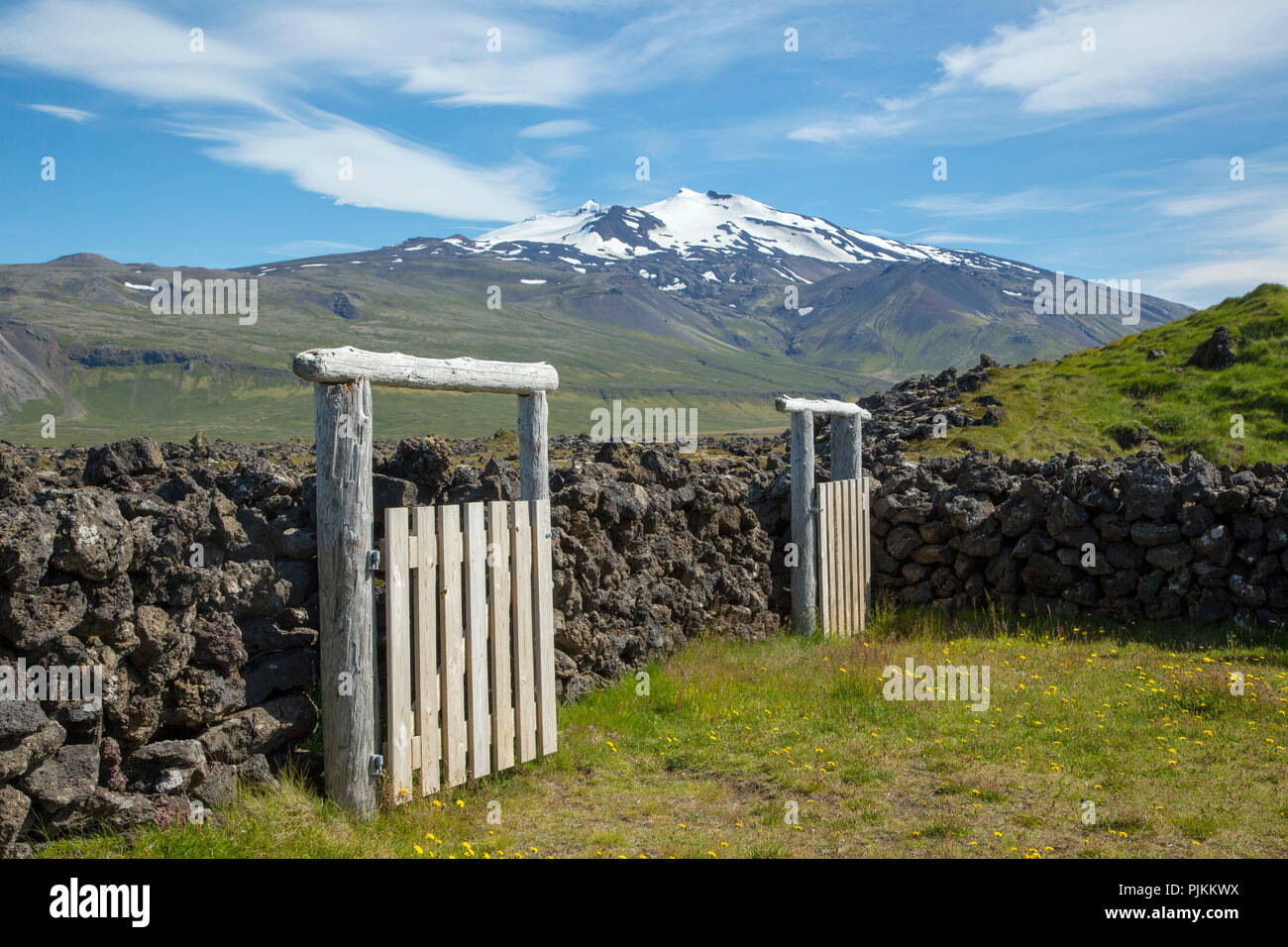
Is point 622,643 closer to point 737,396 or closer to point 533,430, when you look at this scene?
point 533,430

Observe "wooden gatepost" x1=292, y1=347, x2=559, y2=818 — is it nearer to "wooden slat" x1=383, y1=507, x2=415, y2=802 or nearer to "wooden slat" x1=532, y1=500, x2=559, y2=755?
"wooden slat" x1=383, y1=507, x2=415, y2=802

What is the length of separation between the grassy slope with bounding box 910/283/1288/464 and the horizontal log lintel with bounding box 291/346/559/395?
1368 cm

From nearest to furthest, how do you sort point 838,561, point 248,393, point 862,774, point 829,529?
point 862,774
point 829,529
point 838,561
point 248,393

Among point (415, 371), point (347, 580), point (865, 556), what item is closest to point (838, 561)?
point (865, 556)

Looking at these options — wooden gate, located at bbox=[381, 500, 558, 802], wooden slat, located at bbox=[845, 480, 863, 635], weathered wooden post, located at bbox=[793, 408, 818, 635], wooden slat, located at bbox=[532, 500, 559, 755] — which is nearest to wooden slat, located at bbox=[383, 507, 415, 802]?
wooden gate, located at bbox=[381, 500, 558, 802]

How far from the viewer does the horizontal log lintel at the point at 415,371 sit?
510cm

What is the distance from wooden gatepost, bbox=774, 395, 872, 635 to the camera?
33.0ft

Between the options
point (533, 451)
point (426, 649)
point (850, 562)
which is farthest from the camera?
point (850, 562)

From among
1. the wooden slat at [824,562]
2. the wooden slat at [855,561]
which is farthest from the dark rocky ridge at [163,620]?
the wooden slat at [855,561]

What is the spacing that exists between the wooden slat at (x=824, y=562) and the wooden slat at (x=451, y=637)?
5.38m

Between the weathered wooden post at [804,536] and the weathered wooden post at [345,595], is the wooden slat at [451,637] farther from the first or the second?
the weathered wooden post at [804,536]

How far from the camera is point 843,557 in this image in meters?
10.6

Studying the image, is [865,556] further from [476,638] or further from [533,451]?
[476,638]

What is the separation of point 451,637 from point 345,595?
76 cm
